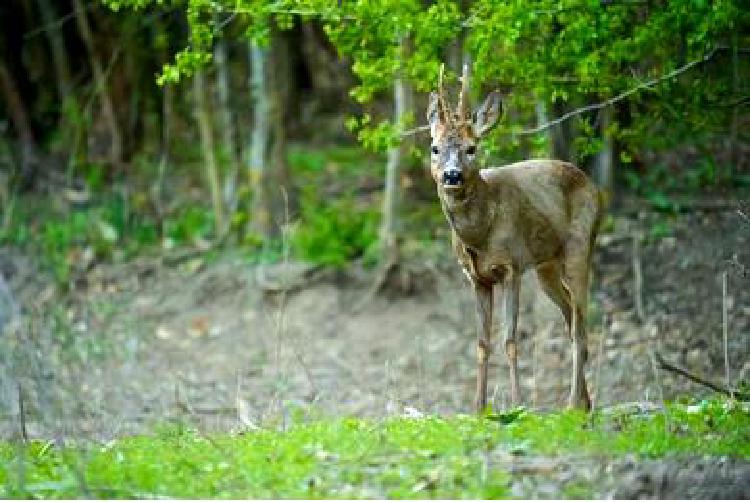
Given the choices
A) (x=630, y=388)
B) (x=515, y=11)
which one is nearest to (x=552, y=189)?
(x=515, y=11)

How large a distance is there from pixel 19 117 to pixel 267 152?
4.95m

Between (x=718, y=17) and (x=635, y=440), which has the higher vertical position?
(x=718, y=17)

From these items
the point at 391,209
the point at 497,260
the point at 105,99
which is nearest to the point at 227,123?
the point at 105,99

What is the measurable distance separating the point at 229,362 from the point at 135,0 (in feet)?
20.3

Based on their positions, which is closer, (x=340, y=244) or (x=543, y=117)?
(x=543, y=117)

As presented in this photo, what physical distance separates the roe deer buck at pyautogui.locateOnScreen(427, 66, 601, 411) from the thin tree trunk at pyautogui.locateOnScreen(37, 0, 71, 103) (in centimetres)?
1332

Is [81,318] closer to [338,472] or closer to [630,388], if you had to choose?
[630,388]

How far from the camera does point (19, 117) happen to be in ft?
81.4

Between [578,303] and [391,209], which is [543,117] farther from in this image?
[578,303]

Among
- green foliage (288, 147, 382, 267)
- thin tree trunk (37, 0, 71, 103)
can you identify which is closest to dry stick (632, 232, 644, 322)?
green foliage (288, 147, 382, 267)

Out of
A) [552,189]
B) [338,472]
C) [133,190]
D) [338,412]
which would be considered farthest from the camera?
[133,190]

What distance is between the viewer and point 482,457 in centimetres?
966

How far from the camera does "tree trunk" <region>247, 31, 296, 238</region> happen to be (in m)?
21.4

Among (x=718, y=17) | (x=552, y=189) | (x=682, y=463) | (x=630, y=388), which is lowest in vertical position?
(x=630, y=388)
